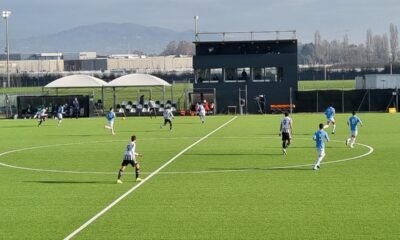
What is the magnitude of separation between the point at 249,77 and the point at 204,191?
172 ft

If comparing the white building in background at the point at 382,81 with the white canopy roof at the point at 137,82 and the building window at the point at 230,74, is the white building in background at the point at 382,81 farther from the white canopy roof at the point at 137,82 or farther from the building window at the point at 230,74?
the white canopy roof at the point at 137,82

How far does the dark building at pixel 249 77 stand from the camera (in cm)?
7200

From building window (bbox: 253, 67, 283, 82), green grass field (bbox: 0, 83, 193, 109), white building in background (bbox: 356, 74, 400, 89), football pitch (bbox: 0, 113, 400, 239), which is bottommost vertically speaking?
football pitch (bbox: 0, 113, 400, 239)

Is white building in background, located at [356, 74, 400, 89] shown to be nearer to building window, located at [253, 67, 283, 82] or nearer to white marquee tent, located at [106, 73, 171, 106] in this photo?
building window, located at [253, 67, 283, 82]

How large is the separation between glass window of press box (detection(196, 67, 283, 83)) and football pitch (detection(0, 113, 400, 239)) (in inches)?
1326

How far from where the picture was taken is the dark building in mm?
72000

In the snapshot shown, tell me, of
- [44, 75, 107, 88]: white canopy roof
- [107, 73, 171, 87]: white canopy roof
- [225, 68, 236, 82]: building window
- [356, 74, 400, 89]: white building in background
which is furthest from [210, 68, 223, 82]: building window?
[356, 74, 400, 89]: white building in background

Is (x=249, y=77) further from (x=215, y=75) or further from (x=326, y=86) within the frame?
(x=326, y=86)

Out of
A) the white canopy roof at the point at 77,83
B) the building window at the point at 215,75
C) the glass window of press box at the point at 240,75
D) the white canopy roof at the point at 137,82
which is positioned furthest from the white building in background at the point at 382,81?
the white canopy roof at the point at 77,83

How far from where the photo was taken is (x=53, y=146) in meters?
38.5

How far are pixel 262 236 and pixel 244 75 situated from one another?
58642 mm

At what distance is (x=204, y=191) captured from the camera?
21.4 meters

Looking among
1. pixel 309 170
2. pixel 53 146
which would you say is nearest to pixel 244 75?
pixel 53 146

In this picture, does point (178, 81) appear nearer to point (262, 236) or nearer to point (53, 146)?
point (53, 146)
